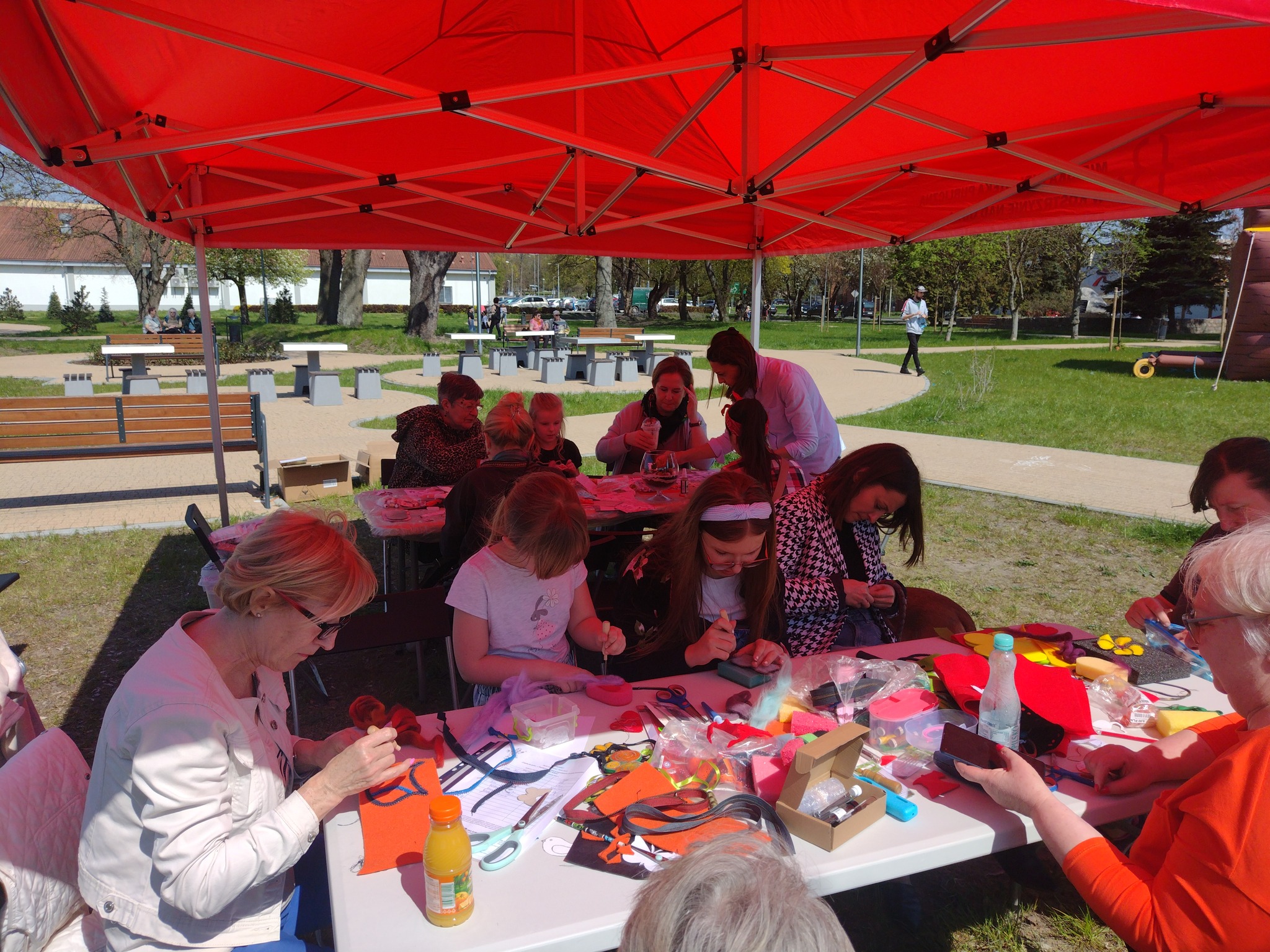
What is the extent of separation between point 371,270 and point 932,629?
6377 cm

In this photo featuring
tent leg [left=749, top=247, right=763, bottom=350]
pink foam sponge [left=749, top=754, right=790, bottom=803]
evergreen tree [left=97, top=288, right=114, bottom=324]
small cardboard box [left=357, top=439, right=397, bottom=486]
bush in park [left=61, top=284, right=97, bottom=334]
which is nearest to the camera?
pink foam sponge [left=749, top=754, right=790, bottom=803]

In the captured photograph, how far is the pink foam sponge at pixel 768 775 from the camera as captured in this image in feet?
6.28

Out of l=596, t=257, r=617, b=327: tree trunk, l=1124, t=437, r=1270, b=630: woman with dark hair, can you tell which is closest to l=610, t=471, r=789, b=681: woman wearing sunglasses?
l=1124, t=437, r=1270, b=630: woman with dark hair

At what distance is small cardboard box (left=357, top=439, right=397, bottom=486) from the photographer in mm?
8352

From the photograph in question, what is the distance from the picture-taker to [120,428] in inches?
316

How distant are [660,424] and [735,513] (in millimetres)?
3193

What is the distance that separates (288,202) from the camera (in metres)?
5.10

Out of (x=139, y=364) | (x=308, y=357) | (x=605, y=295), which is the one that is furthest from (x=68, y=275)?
(x=308, y=357)

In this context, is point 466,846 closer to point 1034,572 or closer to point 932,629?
point 932,629

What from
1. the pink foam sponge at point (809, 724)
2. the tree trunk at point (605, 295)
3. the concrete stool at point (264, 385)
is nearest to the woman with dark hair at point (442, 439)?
the pink foam sponge at point (809, 724)

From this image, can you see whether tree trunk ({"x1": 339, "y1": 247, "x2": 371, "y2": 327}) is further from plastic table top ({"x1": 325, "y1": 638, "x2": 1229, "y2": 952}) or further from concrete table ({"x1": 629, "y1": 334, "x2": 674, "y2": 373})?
plastic table top ({"x1": 325, "y1": 638, "x2": 1229, "y2": 952})

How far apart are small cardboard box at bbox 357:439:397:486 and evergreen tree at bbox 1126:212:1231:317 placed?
3705cm

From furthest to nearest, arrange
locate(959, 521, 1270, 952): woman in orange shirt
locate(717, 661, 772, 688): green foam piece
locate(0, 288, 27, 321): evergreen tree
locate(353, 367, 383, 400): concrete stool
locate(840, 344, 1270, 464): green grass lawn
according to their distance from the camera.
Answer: locate(0, 288, 27, 321): evergreen tree < locate(353, 367, 383, 400): concrete stool < locate(840, 344, 1270, 464): green grass lawn < locate(717, 661, 772, 688): green foam piece < locate(959, 521, 1270, 952): woman in orange shirt

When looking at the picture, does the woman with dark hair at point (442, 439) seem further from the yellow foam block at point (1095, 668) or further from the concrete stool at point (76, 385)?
the concrete stool at point (76, 385)
